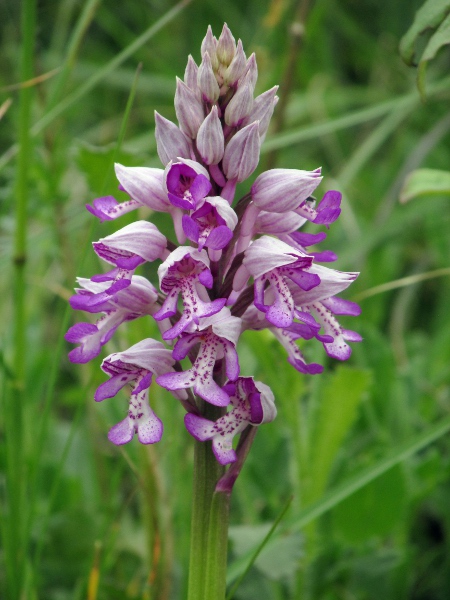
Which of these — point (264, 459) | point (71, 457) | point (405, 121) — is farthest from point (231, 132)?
point (405, 121)

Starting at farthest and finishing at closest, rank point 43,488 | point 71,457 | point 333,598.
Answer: point 71,457
point 43,488
point 333,598

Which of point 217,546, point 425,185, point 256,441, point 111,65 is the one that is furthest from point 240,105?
point 256,441

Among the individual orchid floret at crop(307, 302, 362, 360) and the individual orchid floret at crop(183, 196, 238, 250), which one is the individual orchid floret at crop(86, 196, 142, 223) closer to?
the individual orchid floret at crop(183, 196, 238, 250)

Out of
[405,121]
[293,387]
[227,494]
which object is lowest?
[227,494]

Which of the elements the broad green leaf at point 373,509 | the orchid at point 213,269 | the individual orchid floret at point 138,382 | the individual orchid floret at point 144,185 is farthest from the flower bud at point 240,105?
the broad green leaf at point 373,509

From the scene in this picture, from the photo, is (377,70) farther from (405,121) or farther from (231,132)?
(231,132)
